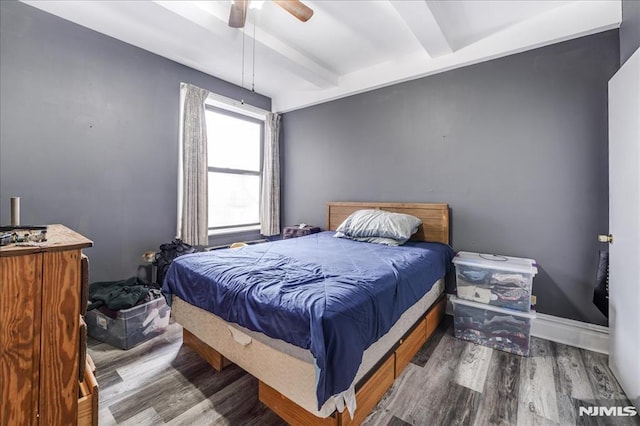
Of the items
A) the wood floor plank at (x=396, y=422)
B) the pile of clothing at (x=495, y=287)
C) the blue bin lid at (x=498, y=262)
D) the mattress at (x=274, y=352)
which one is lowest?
the wood floor plank at (x=396, y=422)

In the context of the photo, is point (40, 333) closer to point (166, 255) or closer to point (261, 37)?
point (166, 255)

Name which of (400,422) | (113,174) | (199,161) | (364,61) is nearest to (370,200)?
(364,61)

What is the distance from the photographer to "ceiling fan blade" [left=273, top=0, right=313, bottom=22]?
1.90m

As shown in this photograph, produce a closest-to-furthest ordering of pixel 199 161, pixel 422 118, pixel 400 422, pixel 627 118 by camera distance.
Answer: pixel 400 422 → pixel 627 118 → pixel 422 118 → pixel 199 161

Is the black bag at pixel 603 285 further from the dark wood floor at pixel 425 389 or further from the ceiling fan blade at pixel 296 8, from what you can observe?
the ceiling fan blade at pixel 296 8

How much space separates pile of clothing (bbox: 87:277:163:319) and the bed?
1.51ft

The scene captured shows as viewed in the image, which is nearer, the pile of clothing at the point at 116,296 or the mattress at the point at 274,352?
the mattress at the point at 274,352

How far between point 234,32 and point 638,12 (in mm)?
2912

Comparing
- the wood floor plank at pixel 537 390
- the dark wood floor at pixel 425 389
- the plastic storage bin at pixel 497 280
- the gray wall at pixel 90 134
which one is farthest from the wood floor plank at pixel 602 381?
the gray wall at pixel 90 134

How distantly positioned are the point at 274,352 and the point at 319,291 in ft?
1.28

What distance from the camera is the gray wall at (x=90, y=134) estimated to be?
220cm

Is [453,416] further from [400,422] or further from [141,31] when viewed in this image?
[141,31]

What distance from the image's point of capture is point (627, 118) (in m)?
1.63

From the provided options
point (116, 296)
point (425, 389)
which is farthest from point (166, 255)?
point (425, 389)
